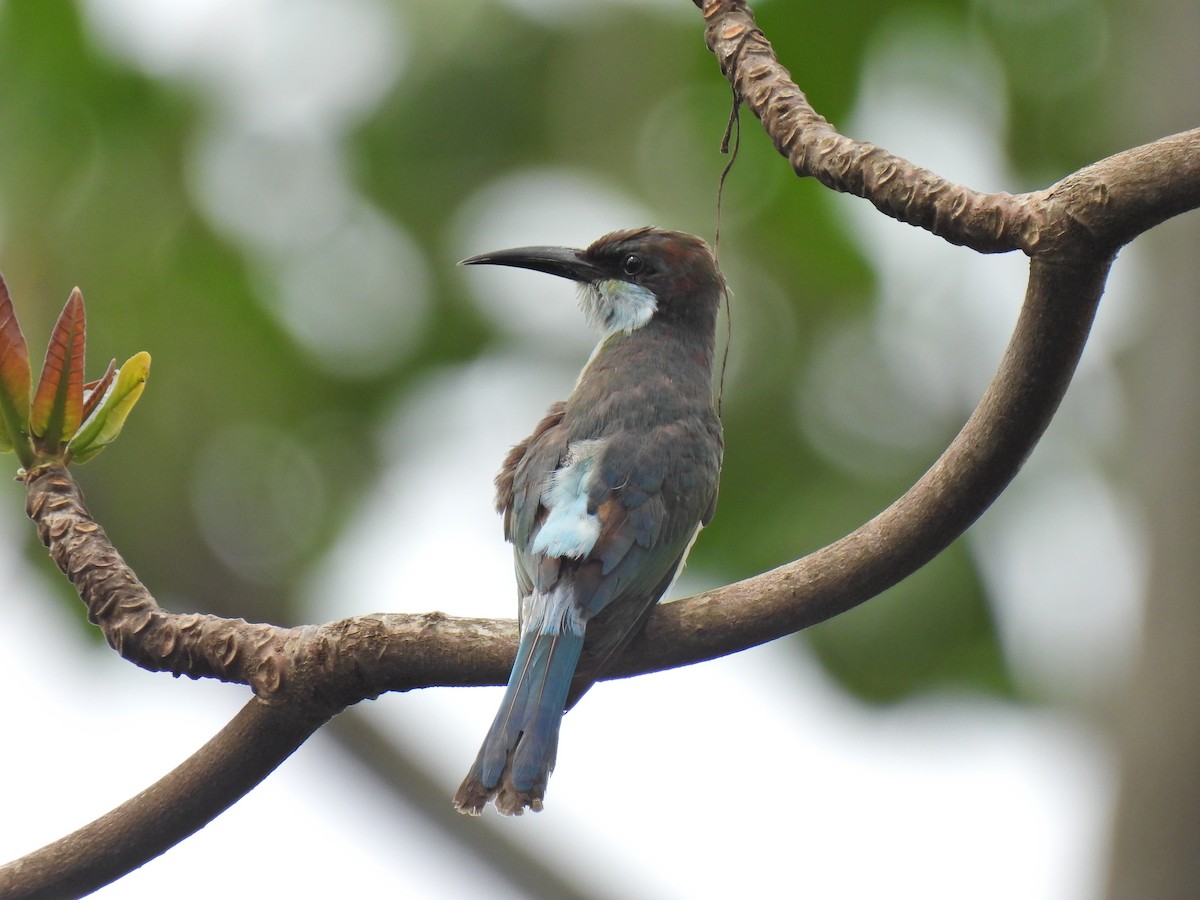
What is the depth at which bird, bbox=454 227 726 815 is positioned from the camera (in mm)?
→ 3180

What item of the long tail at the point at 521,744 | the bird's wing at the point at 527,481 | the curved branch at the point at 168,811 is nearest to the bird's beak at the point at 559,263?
the bird's wing at the point at 527,481

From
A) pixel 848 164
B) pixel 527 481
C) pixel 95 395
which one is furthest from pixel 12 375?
pixel 848 164

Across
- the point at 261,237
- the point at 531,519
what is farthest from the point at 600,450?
the point at 261,237

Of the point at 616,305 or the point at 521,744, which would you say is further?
the point at 616,305

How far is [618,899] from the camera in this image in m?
6.52

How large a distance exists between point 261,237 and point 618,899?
3.78m

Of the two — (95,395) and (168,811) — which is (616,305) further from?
(168,811)

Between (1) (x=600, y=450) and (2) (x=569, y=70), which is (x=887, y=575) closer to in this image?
(1) (x=600, y=450)

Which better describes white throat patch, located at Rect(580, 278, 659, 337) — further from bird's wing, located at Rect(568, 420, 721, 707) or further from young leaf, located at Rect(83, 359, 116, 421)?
young leaf, located at Rect(83, 359, 116, 421)

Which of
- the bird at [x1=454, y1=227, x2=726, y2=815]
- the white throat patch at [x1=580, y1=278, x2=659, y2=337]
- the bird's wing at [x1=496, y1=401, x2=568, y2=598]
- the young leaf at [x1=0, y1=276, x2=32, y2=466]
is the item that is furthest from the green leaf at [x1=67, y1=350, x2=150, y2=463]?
the white throat patch at [x1=580, y1=278, x2=659, y2=337]

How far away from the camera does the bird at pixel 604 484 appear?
318 centimetres

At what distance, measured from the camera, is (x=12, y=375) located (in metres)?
2.89

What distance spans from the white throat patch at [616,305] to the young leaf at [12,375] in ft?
7.42

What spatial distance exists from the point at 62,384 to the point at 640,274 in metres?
2.33
